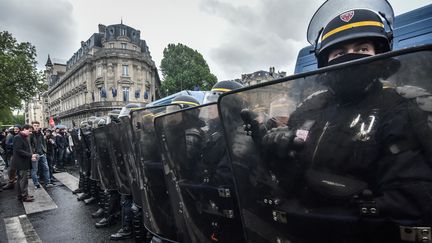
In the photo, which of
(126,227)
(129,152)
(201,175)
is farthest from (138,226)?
(201,175)

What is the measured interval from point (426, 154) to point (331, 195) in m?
0.31

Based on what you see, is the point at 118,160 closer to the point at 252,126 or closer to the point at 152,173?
the point at 152,173

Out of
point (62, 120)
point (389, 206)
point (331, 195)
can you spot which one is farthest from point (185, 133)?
point (62, 120)

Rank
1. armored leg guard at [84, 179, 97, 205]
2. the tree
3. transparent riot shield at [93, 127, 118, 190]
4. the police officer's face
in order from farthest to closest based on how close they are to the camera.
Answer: the tree
armored leg guard at [84, 179, 97, 205]
transparent riot shield at [93, 127, 118, 190]
the police officer's face

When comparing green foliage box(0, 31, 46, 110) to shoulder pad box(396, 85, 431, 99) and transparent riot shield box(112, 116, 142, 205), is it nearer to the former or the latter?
transparent riot shield box(112, 116, 142, 205)

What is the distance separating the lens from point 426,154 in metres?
0.78

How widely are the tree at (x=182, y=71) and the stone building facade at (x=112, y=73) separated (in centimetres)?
775

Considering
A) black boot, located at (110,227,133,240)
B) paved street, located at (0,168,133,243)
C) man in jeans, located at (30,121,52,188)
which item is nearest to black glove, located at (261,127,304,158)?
black boot, located at (110,227,133,240)

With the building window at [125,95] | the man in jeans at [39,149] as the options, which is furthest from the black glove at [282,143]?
the building window at [125,95]

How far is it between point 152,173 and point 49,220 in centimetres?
404

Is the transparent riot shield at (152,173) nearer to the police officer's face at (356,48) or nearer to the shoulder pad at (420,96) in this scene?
the police officer's face at (356,48)

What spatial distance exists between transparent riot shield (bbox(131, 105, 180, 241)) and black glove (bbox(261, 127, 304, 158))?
4.13ft

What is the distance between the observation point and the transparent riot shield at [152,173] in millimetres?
2369

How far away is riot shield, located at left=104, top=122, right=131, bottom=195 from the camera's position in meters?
3.64
